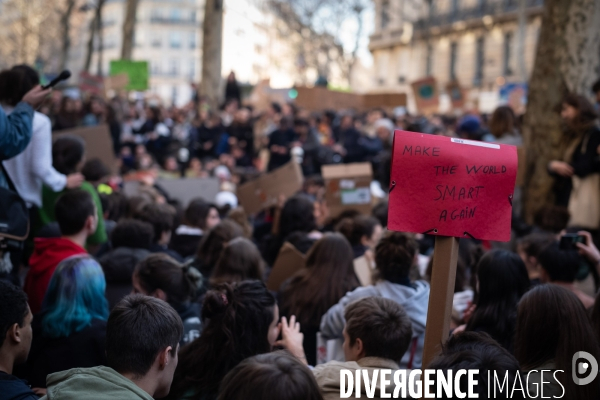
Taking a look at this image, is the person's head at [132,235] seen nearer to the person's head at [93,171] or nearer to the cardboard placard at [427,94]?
the person's head at [93,171]

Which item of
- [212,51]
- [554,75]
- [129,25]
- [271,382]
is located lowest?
[271,382]

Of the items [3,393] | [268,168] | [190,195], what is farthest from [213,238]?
[268,168]

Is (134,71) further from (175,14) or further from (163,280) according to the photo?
(175,14)

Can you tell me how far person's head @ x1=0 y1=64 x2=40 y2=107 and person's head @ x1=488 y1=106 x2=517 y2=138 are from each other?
5220 millimetres

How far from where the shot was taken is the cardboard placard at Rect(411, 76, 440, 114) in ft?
53.4

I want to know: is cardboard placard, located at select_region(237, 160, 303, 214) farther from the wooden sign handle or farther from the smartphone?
the wooden sign handle

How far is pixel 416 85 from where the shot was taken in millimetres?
16547

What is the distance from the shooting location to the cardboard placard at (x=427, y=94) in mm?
16281

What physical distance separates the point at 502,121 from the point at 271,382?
6.86m

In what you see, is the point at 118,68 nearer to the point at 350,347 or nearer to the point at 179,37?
the point at 350,347

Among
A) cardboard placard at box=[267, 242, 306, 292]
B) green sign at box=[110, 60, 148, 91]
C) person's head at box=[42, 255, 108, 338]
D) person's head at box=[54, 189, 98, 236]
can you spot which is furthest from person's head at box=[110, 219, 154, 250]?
green sign at box=[110, 60, 148, 91]

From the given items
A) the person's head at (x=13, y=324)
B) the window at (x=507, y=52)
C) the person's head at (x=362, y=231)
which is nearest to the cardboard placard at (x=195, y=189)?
the person's head at (x=362, y=231)

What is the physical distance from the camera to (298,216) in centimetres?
673

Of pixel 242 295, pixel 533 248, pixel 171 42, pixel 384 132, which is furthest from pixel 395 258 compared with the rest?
pixel 171 42
